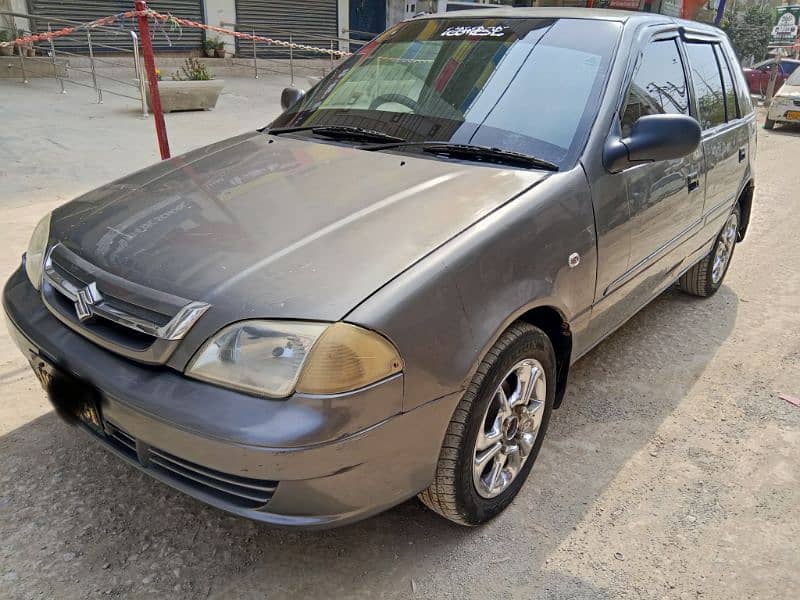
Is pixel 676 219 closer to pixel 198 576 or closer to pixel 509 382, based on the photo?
pixel 509 382

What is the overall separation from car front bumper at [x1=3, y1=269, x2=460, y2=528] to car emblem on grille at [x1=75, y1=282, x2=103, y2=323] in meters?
0.10

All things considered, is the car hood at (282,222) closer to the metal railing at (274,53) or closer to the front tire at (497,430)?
the front tire at (497,430)

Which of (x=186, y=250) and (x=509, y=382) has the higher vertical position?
(x=186, y=250)

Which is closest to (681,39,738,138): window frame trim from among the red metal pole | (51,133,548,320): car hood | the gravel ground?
the gravel ground

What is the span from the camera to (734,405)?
10.6ft

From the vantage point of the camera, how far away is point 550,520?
2.43 m

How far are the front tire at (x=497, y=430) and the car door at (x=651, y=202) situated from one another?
0.50m

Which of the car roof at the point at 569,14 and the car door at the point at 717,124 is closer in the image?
the car roof at the point at 569,14

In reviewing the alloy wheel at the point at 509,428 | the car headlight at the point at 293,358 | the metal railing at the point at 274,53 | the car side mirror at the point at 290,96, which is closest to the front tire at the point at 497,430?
the alloy wheel at the point at 509,428

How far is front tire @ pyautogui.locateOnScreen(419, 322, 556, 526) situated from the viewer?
2.05m

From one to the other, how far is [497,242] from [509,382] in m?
0.54

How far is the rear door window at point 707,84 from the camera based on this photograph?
3549 millimetres

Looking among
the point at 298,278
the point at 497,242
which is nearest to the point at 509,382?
the point at 497,242

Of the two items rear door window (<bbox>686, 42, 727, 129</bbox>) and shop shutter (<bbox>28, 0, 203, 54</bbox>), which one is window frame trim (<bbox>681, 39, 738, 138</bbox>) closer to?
rear door window (<bbox>686, 42, 727, 129</bbox>)
